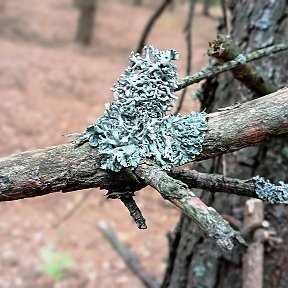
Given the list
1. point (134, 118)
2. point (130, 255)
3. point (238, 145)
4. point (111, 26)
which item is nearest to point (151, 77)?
point (134, 118)

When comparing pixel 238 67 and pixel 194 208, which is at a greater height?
pixel 238 67

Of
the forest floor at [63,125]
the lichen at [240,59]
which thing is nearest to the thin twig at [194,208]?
the lichen at [240,59]

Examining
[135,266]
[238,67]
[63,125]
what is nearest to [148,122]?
[238,67]

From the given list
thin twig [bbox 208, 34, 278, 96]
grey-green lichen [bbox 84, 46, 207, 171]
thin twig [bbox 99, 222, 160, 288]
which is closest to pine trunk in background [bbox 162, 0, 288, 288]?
thin twig [bbox 208, 34, 278, 96]

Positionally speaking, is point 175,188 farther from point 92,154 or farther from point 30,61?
point 30,61

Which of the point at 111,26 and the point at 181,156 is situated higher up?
the point at 111,26

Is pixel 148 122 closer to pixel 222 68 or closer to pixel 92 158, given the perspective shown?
pixel 92 158

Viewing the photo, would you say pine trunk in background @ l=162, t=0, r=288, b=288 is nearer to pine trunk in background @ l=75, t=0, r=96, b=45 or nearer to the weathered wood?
the weathered wood
